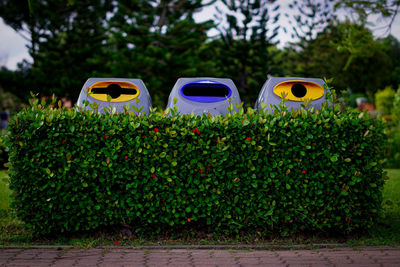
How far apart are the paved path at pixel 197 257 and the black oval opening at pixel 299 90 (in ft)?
7.38

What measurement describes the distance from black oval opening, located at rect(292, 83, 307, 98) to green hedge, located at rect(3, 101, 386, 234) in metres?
1.19

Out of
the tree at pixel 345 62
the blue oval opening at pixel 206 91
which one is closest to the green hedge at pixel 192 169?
the blue oval opening at pixel 206 91

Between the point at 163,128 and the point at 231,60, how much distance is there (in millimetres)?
17503

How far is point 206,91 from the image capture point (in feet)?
18.4

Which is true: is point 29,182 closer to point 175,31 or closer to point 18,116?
point 18,116

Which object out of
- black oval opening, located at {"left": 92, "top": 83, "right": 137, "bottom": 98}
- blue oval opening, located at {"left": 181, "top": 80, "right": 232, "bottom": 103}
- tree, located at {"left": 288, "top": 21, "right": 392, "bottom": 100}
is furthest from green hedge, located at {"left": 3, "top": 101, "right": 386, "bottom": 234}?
tree, located at {"left": 288, "top": 21, "right": 392, "bottom": 100}

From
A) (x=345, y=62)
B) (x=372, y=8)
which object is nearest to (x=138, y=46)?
(x=372, y=8)

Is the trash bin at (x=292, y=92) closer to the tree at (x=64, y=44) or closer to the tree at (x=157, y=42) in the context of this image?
the tree at (x=157, y=42)

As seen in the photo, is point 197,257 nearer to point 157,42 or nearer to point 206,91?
point 206,91

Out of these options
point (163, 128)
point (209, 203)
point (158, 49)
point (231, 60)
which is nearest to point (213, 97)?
point (163, 128)

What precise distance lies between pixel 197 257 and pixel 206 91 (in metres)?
2.59

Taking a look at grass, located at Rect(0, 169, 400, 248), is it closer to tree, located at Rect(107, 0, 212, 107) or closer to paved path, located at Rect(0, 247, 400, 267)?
paved path, located at Rect(0, 247, 400, 267)

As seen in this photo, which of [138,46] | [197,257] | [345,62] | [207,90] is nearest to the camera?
[197,257]

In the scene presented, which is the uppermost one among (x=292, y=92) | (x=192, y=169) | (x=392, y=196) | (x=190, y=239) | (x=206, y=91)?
(x=206, y=91)
